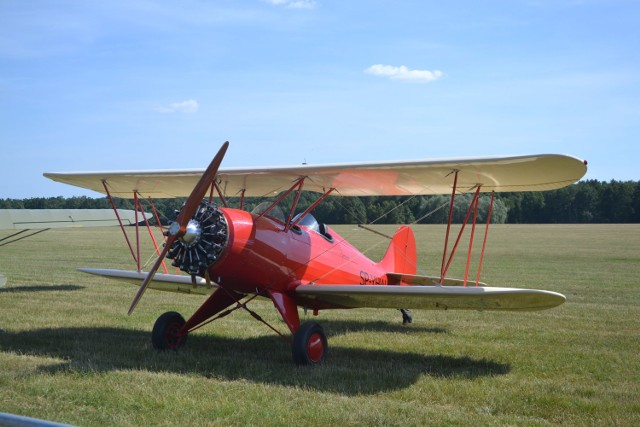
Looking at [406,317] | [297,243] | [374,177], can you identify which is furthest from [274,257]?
[406,317]

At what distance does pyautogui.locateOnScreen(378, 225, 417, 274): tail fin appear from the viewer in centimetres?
1145

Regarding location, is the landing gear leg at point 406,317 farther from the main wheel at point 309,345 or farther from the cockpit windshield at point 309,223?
the main wheel at point 309,345

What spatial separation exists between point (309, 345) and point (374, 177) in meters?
2.62

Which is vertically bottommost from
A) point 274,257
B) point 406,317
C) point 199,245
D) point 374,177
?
point 406,317

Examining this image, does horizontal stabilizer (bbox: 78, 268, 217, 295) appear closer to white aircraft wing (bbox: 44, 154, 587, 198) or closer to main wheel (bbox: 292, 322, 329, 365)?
white aircraft wing (bbox: 44, 154, 587, 198)

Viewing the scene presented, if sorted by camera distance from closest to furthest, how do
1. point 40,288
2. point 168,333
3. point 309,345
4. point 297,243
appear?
point 309,345 < point 168,333 < point 297,243 < point 40,288

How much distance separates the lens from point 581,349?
8492mm

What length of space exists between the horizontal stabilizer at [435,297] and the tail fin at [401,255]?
288 centimetres

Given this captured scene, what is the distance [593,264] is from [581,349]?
17015 millimetres

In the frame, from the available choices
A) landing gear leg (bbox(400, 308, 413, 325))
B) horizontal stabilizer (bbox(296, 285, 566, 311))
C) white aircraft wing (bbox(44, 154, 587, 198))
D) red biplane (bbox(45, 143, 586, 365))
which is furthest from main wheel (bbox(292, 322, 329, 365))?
landing gear leg (bbox(400, 308, 413, 325))

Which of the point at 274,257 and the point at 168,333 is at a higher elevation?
the point at 274,257

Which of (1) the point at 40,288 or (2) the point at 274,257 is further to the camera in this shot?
(1) the point at 40,288

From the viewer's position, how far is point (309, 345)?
744cm

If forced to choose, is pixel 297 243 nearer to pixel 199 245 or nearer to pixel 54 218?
pixel 199 245
